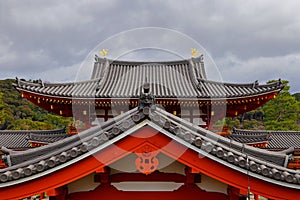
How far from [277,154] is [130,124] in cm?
314

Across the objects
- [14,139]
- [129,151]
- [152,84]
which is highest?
[152,84]

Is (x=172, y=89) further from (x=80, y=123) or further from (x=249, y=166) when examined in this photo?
(x=249, y=166)

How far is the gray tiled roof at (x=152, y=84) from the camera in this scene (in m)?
13.6

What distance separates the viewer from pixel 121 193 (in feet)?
19.5

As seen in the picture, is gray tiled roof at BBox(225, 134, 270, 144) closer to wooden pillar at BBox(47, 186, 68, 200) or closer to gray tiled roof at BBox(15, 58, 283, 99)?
gray tiled roof at BBox(15, 58, 283, 99)

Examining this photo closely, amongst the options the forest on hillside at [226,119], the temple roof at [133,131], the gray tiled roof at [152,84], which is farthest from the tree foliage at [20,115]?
the temple roof at [133,131]

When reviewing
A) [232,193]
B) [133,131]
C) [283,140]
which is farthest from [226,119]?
[133,131]

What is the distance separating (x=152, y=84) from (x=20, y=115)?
180ft

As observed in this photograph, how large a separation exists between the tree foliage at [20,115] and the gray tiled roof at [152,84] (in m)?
30.5

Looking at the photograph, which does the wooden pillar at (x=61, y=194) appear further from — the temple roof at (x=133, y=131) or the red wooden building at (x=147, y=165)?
the temple roof at (x=133, y=131)

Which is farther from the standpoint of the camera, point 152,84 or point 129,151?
point 152,84

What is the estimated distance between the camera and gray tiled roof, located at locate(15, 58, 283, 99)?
13.6m

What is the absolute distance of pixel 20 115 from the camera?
205 ft

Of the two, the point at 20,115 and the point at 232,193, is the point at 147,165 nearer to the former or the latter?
the point at 232,193
